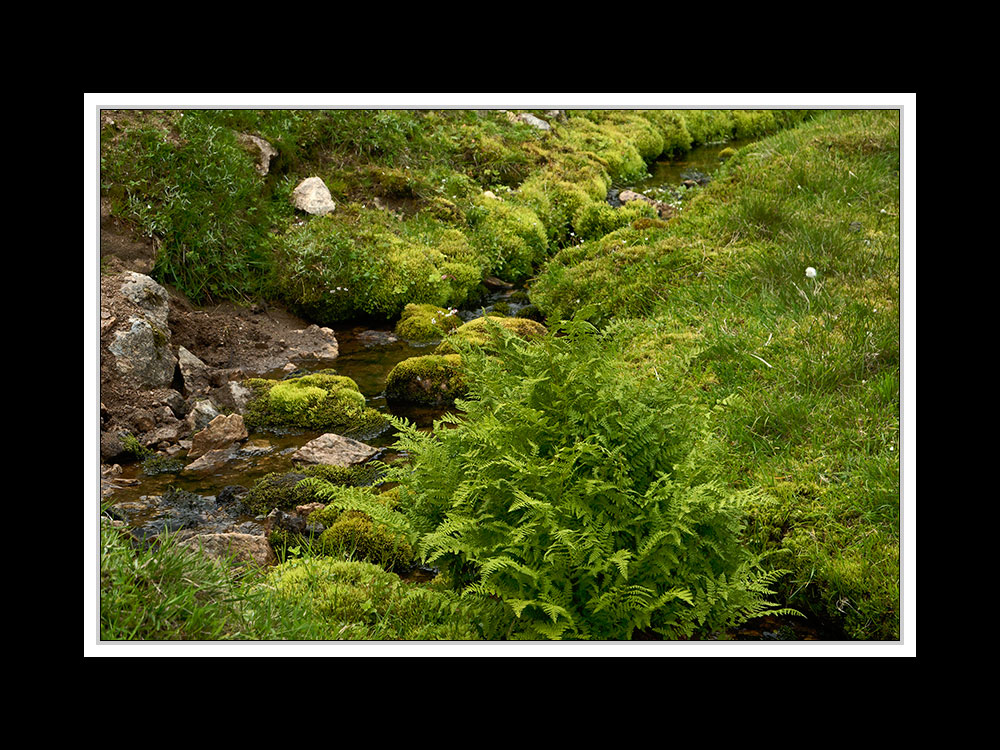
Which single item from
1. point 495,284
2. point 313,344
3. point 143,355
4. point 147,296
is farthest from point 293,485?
point 495,284

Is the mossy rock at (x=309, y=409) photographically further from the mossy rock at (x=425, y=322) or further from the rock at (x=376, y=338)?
the mossy rock at (x=425, y=322)

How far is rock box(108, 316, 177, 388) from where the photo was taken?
706 centimetres

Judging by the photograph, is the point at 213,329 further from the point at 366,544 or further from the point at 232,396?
the point at 366,544

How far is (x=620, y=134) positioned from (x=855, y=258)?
7.45m

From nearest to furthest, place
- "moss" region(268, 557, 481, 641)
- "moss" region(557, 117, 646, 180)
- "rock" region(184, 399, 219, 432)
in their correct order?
"moss" region(268, 557, 481, 641) < "rock" region(184, 399, 219, 432) < "moss" region(557, 117, 646, 180)

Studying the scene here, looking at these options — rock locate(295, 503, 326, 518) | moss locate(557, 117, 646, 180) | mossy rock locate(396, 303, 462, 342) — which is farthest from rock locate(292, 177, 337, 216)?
rock locate(295, 503, 326, 518)

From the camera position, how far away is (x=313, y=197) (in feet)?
35.3

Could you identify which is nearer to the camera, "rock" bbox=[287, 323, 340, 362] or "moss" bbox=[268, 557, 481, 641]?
"moss" bbox=[268, 557, 481, 641]

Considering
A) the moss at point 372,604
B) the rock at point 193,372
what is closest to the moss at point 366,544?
the moss at point 372,604

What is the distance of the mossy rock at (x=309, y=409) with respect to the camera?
22.9 feet

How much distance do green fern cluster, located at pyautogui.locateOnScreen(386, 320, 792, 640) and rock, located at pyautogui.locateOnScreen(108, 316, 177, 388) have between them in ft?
12.6

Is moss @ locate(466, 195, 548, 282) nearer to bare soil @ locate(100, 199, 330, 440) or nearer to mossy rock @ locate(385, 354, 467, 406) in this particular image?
bare soil @ locate(100, 199, 330, 440)
